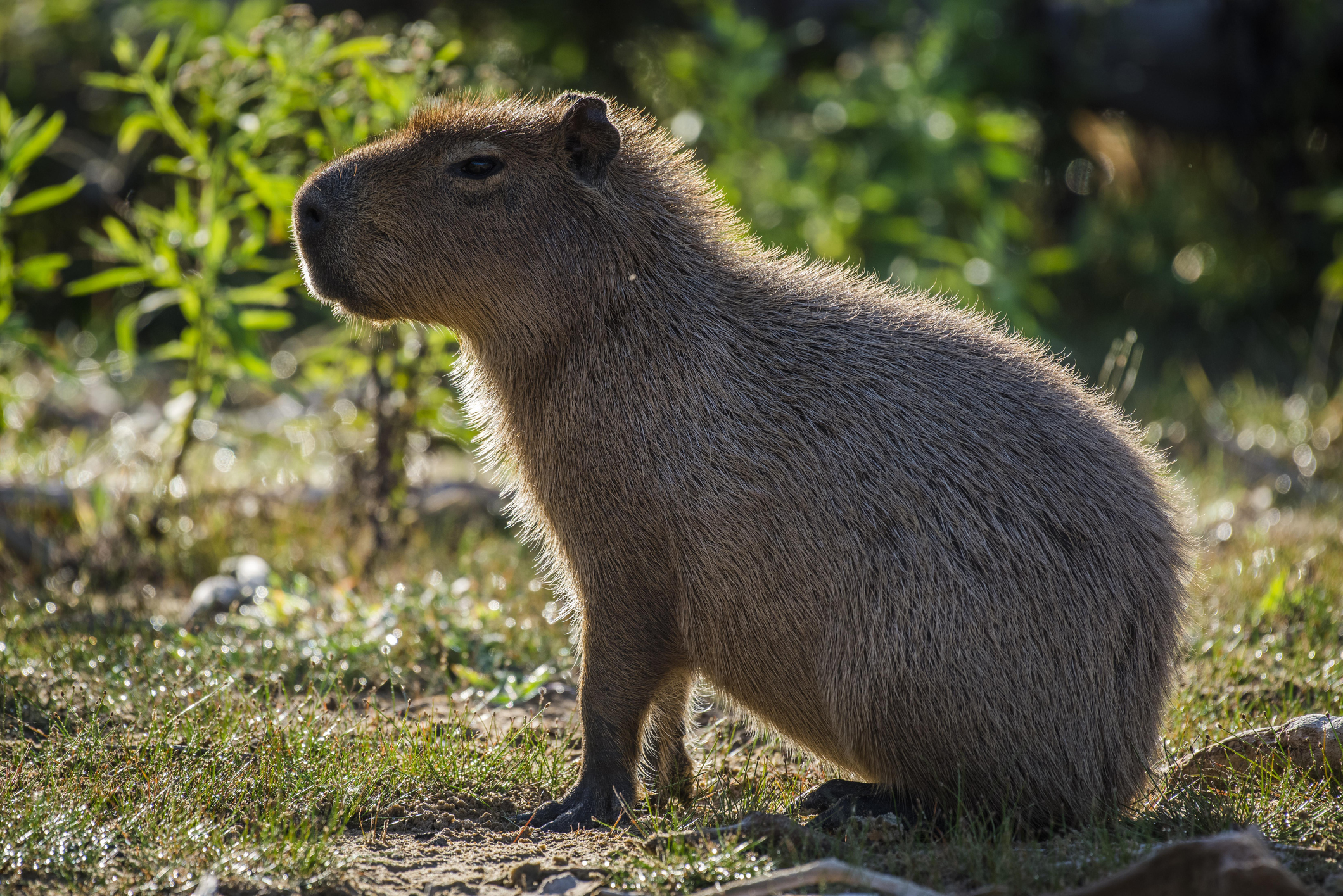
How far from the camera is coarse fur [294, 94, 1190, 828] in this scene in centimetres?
311

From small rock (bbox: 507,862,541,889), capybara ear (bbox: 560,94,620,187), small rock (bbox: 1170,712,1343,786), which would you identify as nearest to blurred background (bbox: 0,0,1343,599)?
capybara ear (bbox: 560,94,620,187)

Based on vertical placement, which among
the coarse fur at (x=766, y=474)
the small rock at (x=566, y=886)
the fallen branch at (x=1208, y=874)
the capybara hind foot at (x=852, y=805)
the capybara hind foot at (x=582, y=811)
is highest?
the coarse fur at (x=766, y=474)

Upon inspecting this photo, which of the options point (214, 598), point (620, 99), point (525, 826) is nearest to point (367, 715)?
point (525, 826)

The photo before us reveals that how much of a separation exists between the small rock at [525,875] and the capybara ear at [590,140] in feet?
6.13

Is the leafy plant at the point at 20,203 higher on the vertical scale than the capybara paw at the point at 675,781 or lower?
higher

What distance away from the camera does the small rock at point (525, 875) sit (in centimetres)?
280

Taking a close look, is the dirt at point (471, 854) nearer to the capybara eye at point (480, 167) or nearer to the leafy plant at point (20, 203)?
the capybara eye at point (480, 167)

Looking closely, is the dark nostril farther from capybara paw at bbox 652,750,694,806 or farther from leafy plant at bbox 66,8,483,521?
capybara paw at bbox 652,750,694,806

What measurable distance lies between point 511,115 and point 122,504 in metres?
2.89

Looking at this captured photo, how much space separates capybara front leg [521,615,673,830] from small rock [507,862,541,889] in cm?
45

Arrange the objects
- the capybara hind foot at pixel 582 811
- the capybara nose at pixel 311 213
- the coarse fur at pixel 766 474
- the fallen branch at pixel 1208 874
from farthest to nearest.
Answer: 1. the capybara nose at pixel 311 213
2. the capybara hind foot at pixel 582 811
3. the coarse fur at pixel 766 474
4. the fallen branch at pixel 1208 874

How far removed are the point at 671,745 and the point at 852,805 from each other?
62 cm

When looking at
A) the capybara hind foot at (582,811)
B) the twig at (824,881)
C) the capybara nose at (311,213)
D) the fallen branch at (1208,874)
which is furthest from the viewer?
the capybara nose at (311,213)

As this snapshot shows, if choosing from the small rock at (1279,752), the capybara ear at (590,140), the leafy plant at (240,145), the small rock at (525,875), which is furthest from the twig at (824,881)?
the leafy plant at (240,145)
